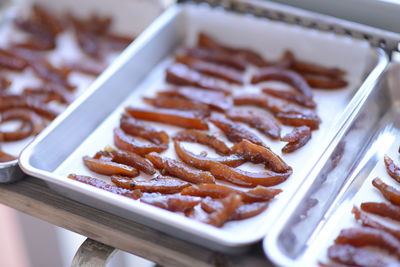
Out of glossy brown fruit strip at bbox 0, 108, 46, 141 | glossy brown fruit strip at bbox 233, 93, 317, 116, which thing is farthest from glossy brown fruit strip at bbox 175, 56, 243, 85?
glossy brown fruit strip at bbox 0, 108, 46, 141

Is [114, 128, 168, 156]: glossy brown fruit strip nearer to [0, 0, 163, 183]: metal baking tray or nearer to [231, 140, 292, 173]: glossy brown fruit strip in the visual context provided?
[231, 140, 292, 173]: glossy brown fruit strip

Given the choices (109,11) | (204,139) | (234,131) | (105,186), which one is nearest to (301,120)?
(234,131)

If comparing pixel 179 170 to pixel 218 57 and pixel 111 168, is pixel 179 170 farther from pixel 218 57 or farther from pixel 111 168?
pixel 218 57

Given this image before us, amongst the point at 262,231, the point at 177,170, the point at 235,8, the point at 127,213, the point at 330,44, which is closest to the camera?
the point at 262,231

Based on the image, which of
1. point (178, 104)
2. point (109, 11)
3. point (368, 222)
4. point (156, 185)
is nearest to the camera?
point (368, 222)

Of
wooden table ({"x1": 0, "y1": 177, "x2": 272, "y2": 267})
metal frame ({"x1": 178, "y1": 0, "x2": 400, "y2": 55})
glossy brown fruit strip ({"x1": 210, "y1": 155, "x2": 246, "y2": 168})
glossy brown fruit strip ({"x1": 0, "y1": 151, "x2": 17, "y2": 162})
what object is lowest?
wooden table ({"x1": 0, "y1": 177, "x2": 272, "y2": 267})

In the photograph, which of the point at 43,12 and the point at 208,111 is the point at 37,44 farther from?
the point at 208,111

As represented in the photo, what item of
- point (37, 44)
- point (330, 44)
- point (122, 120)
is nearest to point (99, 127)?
point (122, 120)
